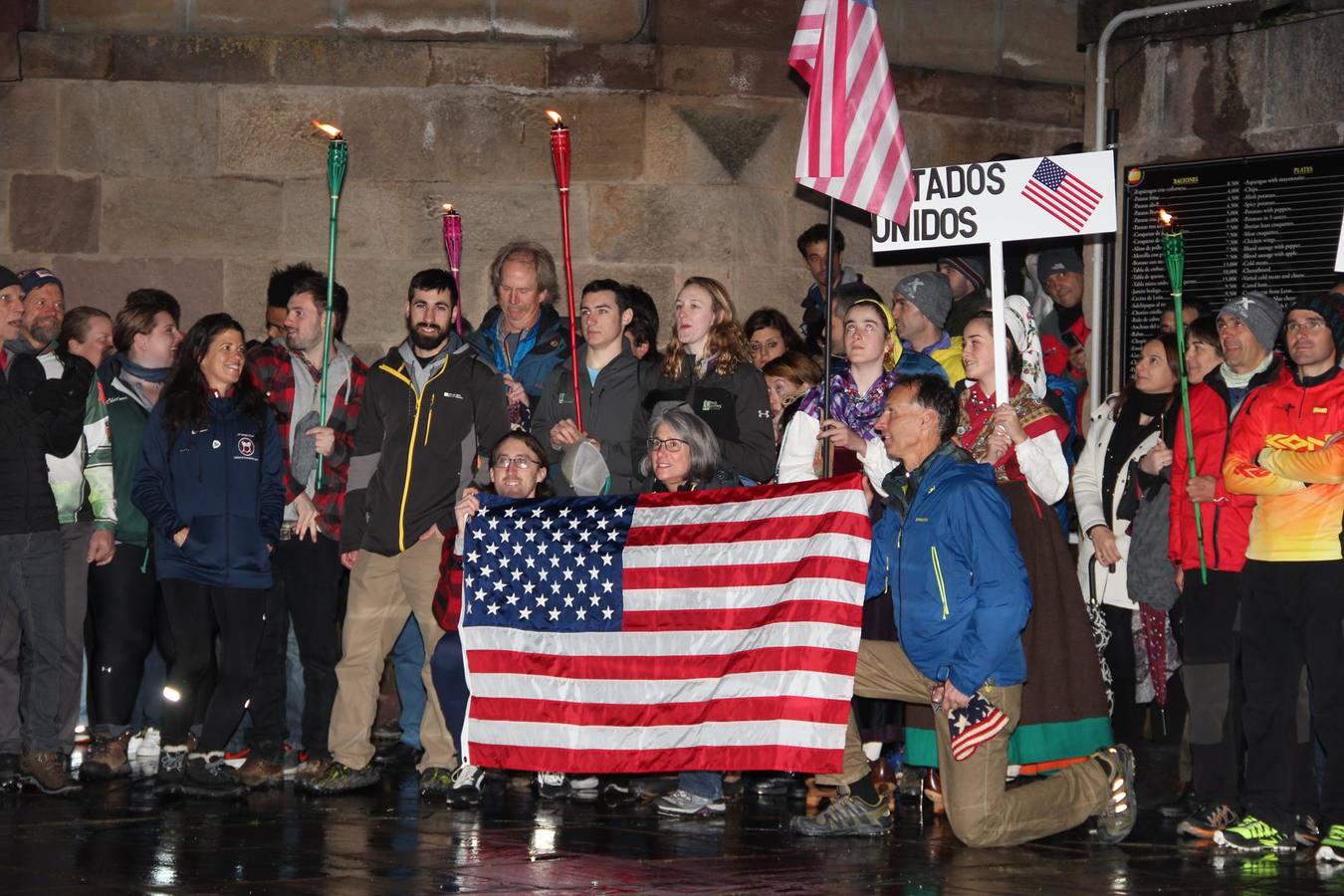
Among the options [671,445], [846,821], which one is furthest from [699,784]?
[671,445]

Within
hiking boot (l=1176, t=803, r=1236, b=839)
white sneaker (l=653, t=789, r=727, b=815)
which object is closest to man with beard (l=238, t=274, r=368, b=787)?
white sneaker (l=653, t=789, r=727, b=815)

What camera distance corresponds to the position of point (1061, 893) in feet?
24.0

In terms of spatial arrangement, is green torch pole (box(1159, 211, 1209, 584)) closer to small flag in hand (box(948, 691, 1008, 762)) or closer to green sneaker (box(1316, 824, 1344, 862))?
green sneaker (box(1316, 824, 1344, 862))

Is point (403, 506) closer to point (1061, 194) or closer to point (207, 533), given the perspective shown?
point (207, 533)

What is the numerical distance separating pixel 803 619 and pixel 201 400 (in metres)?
3.25

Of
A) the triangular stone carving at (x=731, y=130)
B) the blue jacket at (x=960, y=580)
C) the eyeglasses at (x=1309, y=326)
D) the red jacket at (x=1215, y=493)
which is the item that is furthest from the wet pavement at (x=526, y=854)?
the triangular stone carving at (x=731, y=130)

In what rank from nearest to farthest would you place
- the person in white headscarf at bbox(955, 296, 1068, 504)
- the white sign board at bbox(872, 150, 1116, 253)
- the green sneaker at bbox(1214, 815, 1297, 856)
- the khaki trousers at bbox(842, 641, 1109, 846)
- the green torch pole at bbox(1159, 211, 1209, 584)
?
1. the khaki trousers at bbox(842, 641, 1109, 846)
2. the green sneaker at bbox(1214, 815, 1297, 856)
3. the green torch pole at bbox(1159, 211, 1209, 584)
4. the person in white headscarf at bbox(955, 296, 1068, 504)
5. the white sign board at bbox(872, 150, 1116, 253)

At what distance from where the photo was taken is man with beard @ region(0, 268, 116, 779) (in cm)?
1006

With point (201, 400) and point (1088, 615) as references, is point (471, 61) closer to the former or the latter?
point (201, 400)

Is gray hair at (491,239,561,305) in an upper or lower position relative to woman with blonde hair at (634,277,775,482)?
upper

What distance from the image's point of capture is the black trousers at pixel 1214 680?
8914mm

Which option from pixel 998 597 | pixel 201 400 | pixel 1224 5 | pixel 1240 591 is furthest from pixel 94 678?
pixel 1224 5

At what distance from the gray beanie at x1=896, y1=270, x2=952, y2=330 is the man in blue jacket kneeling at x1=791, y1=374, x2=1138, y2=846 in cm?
182

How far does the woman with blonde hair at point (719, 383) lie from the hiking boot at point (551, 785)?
1699 mm
